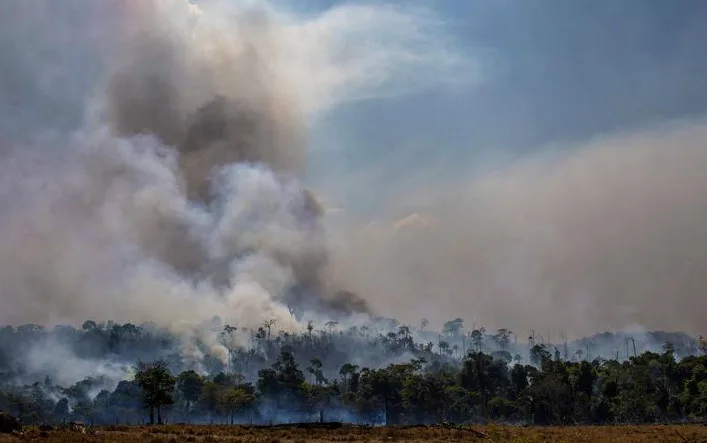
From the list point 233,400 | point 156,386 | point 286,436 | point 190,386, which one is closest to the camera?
point 286,436

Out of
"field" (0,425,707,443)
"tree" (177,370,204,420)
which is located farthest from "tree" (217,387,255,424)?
"field" (0,425,707,443)

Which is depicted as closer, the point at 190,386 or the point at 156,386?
the point at 156,386

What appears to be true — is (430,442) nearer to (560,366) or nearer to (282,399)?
(560,366)

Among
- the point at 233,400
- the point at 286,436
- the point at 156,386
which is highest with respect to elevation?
the point at 156,386

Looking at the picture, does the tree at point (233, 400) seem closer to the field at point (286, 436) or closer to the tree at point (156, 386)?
the tree at point (156, 386)

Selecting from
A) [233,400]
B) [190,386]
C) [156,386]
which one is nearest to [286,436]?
[156,386]

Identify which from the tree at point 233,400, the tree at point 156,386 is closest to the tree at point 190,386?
the tree at point 233,400

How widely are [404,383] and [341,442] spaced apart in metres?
87.9

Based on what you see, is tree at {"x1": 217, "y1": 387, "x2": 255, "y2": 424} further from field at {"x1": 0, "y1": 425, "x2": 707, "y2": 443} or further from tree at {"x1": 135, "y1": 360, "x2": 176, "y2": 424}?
field at {"x1": 0, "y1": 425, "x2": 707, "y2": 443}

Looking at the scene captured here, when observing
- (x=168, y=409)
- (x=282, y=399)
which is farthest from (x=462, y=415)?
(x=168, y=409)

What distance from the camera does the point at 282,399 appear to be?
15312 cm

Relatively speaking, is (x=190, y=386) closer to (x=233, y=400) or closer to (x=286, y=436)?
(x=233, y=400)

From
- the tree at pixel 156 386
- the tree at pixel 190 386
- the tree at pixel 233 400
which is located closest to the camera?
the tree at pixel 156 386

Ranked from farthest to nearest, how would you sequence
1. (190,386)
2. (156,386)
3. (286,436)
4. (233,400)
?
1. (190,386)
2. (233,400)
3. (156,386)
4. (286,436)
